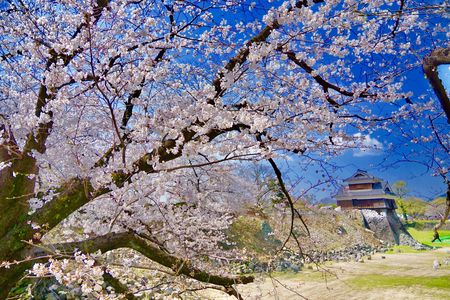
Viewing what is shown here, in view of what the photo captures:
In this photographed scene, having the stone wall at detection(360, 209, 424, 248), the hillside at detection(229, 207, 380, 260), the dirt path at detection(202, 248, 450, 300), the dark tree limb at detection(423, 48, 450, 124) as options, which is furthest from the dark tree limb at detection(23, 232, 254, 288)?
the stone wall at detection(360, 209, 424, 248)

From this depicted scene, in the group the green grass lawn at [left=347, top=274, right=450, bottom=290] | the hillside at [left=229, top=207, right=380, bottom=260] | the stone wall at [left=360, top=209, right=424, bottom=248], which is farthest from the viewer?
the stone wall at [left=360, top=209, right=424, bottom=248]

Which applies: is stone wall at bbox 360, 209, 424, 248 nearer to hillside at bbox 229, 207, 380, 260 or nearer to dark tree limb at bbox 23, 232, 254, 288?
Result: hillside at bbox 229, 207, 380, 260

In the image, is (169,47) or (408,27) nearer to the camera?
(169,47)

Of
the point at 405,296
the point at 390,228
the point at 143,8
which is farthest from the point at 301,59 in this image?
the point at 390,228

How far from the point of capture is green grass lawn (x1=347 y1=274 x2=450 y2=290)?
450 inches

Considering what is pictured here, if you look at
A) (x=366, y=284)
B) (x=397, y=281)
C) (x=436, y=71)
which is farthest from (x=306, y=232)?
(x=436, y=71)

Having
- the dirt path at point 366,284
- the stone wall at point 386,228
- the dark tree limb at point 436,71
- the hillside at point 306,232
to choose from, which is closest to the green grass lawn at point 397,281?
the dirt path at point 366,284

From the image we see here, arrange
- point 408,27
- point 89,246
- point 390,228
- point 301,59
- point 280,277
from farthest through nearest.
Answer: point 390,228
point 280,277
point 408,27
point 301,59
point 89,246

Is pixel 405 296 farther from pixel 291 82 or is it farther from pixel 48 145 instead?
pixel 48 145

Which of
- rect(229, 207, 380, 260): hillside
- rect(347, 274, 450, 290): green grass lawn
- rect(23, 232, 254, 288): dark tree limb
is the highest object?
rect(229, 207, 380, 260): hillside

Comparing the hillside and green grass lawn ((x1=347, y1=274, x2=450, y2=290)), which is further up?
the hillside

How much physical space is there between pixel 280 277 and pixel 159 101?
35.1 ft

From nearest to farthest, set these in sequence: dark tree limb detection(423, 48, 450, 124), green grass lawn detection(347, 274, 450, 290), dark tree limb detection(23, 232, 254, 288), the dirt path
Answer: dark tree limb detection(423, 48, 450, 124)
dark tree limb detection(23, 232, 254, 288)
the dirt path
green grass lawn detection(347, 274, 450, 290)

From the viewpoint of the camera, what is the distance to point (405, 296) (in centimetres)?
981
